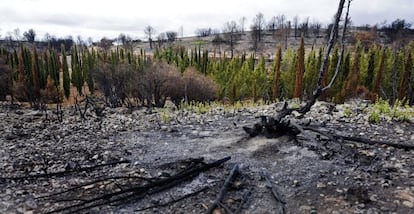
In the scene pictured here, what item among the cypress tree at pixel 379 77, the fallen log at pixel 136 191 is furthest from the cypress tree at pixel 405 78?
the fallen log at pixel 136 191

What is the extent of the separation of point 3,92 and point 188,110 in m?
30.0

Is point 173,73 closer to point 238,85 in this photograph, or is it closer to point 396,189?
point 238,85

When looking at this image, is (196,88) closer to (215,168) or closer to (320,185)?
(215,168)

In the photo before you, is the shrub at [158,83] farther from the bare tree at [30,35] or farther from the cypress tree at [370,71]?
the bare tree at [30,35]

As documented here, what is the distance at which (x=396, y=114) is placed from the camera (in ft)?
25.5

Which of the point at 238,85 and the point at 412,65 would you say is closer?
the point at 412,65

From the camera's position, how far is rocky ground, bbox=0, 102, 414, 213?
462cm

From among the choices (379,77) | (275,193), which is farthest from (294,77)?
(275,193)

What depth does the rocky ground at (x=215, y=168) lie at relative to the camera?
4623mm

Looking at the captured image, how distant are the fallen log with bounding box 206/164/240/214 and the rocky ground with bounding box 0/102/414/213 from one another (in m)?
0.09

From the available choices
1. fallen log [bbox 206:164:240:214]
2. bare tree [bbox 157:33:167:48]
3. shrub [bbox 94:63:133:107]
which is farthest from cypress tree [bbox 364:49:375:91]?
bare tree [bbox 157:33:167:48]

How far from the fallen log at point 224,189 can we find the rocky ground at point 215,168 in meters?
0.09

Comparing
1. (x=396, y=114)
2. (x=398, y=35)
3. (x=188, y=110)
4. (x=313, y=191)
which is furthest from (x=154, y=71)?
(x=398, y=35)

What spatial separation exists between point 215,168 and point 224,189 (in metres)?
0.98
